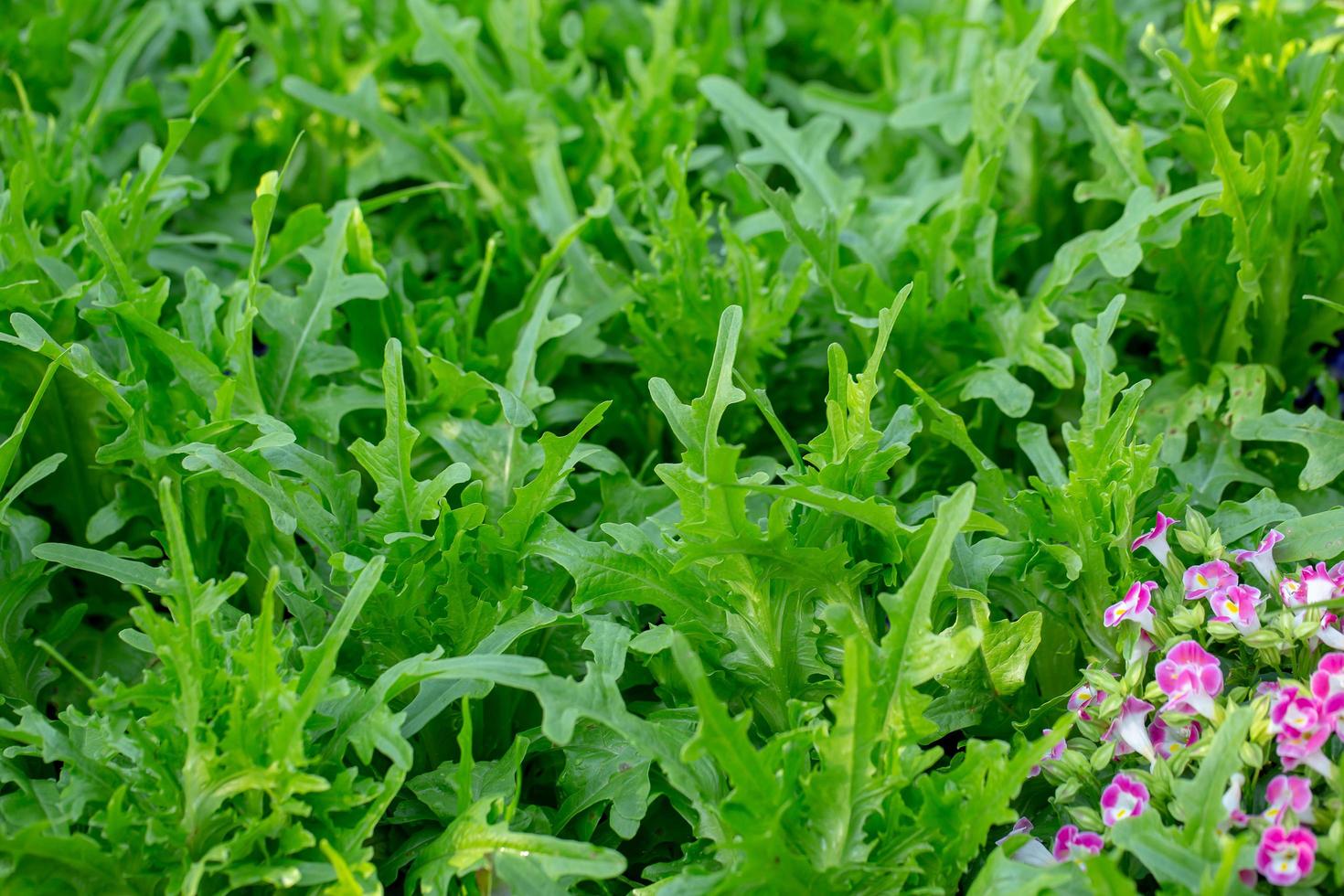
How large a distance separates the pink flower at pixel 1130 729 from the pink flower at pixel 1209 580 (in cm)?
12

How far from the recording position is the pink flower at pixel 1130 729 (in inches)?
41.6

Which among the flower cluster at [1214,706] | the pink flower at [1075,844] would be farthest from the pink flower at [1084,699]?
the pink flower at [1075,844]

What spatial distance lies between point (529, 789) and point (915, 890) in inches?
17.7

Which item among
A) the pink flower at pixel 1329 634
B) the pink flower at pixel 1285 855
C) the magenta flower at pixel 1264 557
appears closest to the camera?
the pink flower at pixel 1285 855

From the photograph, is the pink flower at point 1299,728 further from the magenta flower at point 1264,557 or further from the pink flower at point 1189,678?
the magenta flower at point 1264,557

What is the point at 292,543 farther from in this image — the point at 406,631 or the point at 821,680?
the point at 821,680

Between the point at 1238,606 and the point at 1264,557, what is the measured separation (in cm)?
9

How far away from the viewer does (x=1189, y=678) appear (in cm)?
106

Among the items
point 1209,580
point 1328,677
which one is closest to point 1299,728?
point 1328,677

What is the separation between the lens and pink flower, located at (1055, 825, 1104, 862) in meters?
1.00

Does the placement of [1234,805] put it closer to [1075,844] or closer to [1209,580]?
[1075,844]

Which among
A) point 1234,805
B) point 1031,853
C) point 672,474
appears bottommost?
point 1031,853

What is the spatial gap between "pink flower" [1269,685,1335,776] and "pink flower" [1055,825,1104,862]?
0.54ft

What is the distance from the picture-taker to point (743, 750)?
98 cm
